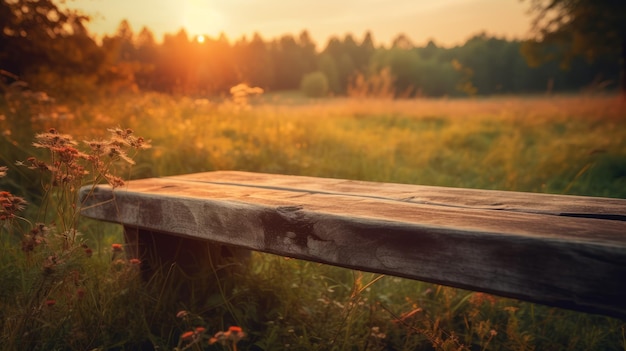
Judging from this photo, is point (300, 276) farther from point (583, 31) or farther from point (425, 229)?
point (583, 31)

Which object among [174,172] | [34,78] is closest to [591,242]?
[174,172]

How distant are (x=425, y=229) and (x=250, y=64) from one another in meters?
5.98

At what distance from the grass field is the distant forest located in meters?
1.05

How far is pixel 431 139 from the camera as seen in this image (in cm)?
768

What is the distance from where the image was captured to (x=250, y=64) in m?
6.52

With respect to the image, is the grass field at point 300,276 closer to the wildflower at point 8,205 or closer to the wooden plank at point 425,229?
the wildflower at point 8,205

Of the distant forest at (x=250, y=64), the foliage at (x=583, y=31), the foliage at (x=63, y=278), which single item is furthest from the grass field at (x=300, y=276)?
the foliage at (x=583, y=31)

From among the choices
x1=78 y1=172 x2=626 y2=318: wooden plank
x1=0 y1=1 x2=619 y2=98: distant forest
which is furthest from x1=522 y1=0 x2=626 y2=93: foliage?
x1=78 y1=172 x2=626 y2=318: wooden plank

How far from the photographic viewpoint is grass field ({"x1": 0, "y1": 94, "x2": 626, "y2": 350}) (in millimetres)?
1560

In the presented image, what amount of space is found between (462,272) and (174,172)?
10.8ft

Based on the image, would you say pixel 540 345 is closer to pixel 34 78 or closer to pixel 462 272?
pixel 462 272

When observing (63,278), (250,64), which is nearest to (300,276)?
(63,278)

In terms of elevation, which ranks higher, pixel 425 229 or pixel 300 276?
pixel 425 229

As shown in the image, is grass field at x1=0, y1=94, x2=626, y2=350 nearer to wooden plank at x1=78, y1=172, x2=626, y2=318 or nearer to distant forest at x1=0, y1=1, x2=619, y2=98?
wooden plank at x1=78, y1=172, x2=626, y2=318
